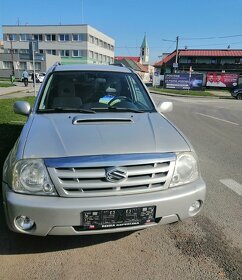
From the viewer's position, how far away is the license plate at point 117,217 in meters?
2.97

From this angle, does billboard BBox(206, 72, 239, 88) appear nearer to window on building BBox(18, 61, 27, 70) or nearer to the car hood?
window on building BBox(18, 61, 27, 70)

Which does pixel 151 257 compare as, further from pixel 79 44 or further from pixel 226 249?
pixel 79 44

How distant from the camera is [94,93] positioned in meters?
4.85

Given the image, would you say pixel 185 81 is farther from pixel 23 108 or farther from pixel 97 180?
pixel 97 180

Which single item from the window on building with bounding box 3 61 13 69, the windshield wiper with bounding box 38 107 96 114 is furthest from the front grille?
the window on building with bounding box 3 61 13 69

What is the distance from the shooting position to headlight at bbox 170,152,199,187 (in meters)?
3.24

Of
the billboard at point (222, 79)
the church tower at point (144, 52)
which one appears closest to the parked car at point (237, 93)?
the billboard at point (222, 79)

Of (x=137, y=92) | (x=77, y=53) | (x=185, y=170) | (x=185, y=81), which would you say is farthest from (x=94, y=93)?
(x=77, y=53)

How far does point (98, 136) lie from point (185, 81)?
40282 mm

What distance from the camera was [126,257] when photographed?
3.31 m

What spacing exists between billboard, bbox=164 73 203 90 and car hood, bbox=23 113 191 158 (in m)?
39.1

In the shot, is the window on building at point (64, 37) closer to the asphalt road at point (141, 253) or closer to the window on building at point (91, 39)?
the window on building at point (91, 39)

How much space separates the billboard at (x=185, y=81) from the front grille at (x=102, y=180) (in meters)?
39.9

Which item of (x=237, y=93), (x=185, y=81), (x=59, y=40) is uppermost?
(x=59, y=40)
